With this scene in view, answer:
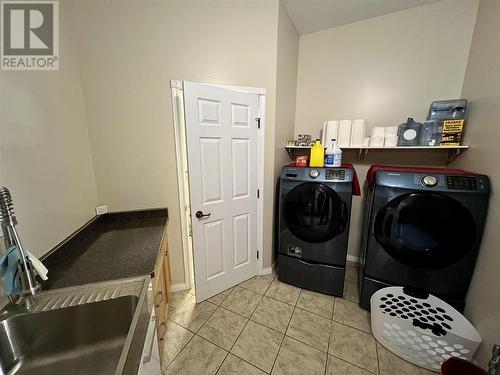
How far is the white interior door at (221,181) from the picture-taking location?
5.23 feet

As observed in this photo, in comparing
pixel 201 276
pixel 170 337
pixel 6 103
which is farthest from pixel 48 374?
pixel 6 103

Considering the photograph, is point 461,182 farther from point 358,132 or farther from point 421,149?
point 358,132

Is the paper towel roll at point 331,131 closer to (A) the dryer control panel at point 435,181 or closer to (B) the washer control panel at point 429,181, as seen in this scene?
(A) the dryer control panel at point 435,181

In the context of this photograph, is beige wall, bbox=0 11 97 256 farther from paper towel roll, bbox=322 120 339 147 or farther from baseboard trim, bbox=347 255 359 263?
baseboard trim, bbox=347 255 359 263

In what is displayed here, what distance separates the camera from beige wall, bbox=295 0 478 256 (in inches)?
69.4

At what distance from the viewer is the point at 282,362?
134cm

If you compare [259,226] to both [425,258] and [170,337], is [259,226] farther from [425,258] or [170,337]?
[425,258]

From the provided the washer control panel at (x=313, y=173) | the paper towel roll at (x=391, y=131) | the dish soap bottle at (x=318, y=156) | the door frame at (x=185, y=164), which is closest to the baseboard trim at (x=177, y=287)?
the door frame at (x=185, y=164)

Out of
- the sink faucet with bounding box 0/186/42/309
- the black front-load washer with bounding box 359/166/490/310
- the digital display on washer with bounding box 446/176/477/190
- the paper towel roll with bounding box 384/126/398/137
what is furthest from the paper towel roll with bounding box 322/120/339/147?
the sink faucet with bounding box 0/186/42/309

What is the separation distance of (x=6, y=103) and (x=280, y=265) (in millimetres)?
2267

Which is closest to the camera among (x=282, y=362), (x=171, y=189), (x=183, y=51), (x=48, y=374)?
(x=48, y=374)

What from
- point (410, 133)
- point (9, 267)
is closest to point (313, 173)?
point (410, 133)

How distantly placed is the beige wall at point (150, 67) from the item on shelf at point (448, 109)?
1437 millimetres

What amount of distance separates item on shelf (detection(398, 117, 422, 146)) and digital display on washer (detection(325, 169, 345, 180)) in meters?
0.66
